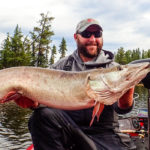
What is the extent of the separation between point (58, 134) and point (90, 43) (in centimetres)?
205

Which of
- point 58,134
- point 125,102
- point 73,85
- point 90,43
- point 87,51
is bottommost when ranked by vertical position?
point 58,134

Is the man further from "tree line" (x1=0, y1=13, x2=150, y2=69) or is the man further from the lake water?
"tree line" (x1=0, y1=13, x2=150, y2=69)

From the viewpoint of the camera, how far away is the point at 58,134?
3477 mm

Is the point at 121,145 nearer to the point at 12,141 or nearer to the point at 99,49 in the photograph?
the point at 99,49

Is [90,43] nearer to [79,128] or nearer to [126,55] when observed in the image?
[79,128]

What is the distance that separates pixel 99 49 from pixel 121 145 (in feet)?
6.54

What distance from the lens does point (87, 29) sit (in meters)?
4.58

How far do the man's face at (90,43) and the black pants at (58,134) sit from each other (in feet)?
5.20

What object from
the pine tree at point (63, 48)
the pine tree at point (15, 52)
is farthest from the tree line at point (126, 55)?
the pine tree at point (15, 52)

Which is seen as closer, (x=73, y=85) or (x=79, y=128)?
(x=73, y=85)

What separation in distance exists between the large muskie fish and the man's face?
1408 mm

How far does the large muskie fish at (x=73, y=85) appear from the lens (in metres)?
2.95

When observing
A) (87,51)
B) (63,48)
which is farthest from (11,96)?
(63,48)

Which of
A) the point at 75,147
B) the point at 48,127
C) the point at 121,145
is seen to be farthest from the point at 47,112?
the point at 121,145
